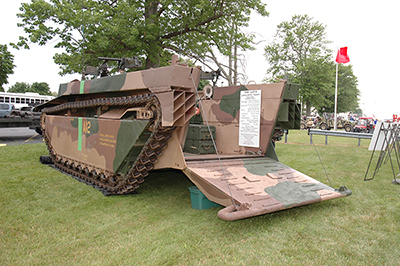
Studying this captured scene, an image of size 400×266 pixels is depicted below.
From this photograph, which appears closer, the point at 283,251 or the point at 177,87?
the point at 283,251

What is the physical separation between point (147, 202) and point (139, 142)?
126 cm

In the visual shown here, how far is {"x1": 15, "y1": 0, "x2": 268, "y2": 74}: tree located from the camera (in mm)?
14352

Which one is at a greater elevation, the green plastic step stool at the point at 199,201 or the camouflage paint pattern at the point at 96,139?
the camouflage paint pattern at the point at 96,139

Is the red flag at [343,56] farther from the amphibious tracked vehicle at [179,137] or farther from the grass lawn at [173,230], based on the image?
the grass lawn at [173,230]

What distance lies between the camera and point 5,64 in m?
47.4

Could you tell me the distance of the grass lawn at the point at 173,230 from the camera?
381 cm

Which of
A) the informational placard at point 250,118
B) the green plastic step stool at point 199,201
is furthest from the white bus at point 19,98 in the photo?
the green plastic step stool at point 199,201

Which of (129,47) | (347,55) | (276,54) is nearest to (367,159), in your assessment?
(129,47)

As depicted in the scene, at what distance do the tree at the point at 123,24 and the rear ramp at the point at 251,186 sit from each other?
9491 millimetres

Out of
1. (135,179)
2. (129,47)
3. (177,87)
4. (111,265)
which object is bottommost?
(111,265)

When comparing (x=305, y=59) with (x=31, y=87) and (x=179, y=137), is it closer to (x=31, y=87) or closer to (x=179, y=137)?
(x=179, y=137)

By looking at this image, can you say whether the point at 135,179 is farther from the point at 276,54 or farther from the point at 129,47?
the point at 276,54

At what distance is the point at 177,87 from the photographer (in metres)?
5.47

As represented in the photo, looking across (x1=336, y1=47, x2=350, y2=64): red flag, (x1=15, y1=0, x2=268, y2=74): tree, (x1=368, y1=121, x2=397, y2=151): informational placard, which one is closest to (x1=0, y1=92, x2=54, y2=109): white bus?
(x1=15, y1=0, x2=268, y2=74): tree
